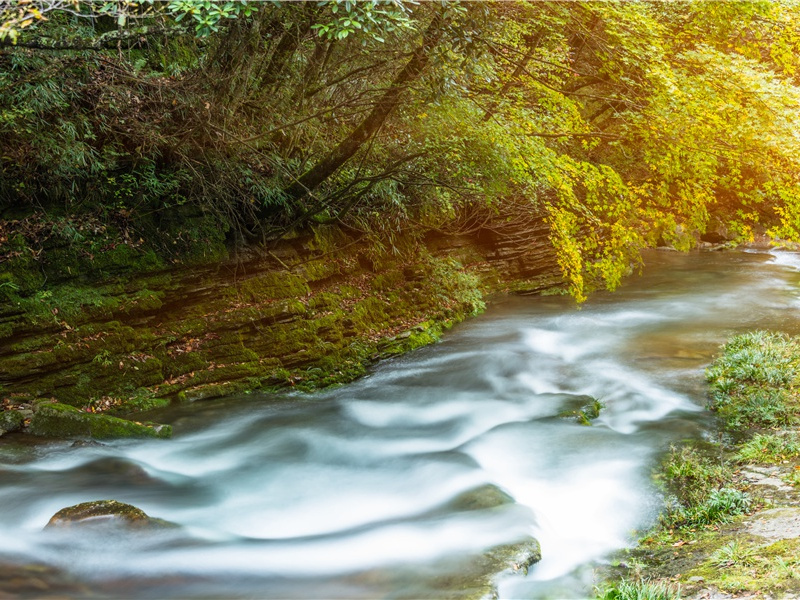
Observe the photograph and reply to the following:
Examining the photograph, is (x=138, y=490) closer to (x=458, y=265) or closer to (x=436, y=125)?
(x=436, y=125)

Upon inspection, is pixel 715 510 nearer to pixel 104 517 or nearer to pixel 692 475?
pixel 692 475

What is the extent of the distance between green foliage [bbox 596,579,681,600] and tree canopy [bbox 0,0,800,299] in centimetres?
516

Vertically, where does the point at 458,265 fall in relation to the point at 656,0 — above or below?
below

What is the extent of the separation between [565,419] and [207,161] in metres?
6.07

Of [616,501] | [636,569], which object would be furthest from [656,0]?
[636,569]

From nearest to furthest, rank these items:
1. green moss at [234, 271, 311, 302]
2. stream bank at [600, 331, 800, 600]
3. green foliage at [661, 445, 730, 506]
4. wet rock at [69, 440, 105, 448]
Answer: stream bank at [600, 331, 800, 600], green foliage at [661, 445, 730, 506], wet rock at [69, 440, 105, 448], green moss at [234, 271, 311, 302]

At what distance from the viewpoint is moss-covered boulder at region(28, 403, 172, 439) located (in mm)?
7258

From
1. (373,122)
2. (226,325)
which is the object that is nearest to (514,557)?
(226,325)

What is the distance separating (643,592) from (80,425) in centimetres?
621

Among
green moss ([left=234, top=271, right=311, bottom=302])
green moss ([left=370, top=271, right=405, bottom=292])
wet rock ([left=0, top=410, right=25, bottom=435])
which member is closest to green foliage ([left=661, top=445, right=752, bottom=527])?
green moss ([left=234, top=271, right=311, bottom=302])

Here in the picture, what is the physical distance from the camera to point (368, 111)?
990 centimetres

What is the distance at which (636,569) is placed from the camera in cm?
468

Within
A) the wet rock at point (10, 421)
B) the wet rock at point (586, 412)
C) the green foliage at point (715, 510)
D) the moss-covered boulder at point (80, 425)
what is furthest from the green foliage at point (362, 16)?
the wet rock at point (10, 421)

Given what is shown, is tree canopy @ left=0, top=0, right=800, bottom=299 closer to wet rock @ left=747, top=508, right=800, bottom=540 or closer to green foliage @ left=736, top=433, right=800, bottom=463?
green foliage @ left=736, top=433, right=800, bottom=463
